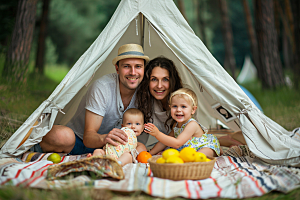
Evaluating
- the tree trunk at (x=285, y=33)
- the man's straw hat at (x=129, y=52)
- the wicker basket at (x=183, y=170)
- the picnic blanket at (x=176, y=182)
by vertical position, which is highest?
the tree trunk at (x=285, y=33)

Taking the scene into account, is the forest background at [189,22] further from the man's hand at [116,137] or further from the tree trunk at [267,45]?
the man's hand at [116,137]

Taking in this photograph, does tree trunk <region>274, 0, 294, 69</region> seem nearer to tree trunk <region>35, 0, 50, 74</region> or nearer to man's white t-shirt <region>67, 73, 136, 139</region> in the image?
tree trunk <region>35, 0, 50, 74</region>

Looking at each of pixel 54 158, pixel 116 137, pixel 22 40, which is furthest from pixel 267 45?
pixel 54 158

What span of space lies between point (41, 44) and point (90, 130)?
6.46m

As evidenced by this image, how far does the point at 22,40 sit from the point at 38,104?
4.15 ft

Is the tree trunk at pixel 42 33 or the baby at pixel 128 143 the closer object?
the baby at pixel 128 143

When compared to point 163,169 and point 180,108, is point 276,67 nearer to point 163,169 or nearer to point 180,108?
point 180,108

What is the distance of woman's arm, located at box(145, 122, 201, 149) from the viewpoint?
2.58 meters

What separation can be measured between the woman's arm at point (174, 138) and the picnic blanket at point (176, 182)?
1.16 ft

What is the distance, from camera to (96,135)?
272 centimetres

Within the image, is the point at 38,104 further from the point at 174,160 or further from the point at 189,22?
the point at 189,22

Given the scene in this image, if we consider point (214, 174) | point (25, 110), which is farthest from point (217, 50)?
point (214, 174)

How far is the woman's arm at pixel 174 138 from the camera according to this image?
2.58 m

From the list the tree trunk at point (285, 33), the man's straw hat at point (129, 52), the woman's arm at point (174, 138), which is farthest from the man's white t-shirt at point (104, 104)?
the tree trunk at point (285, 33)
